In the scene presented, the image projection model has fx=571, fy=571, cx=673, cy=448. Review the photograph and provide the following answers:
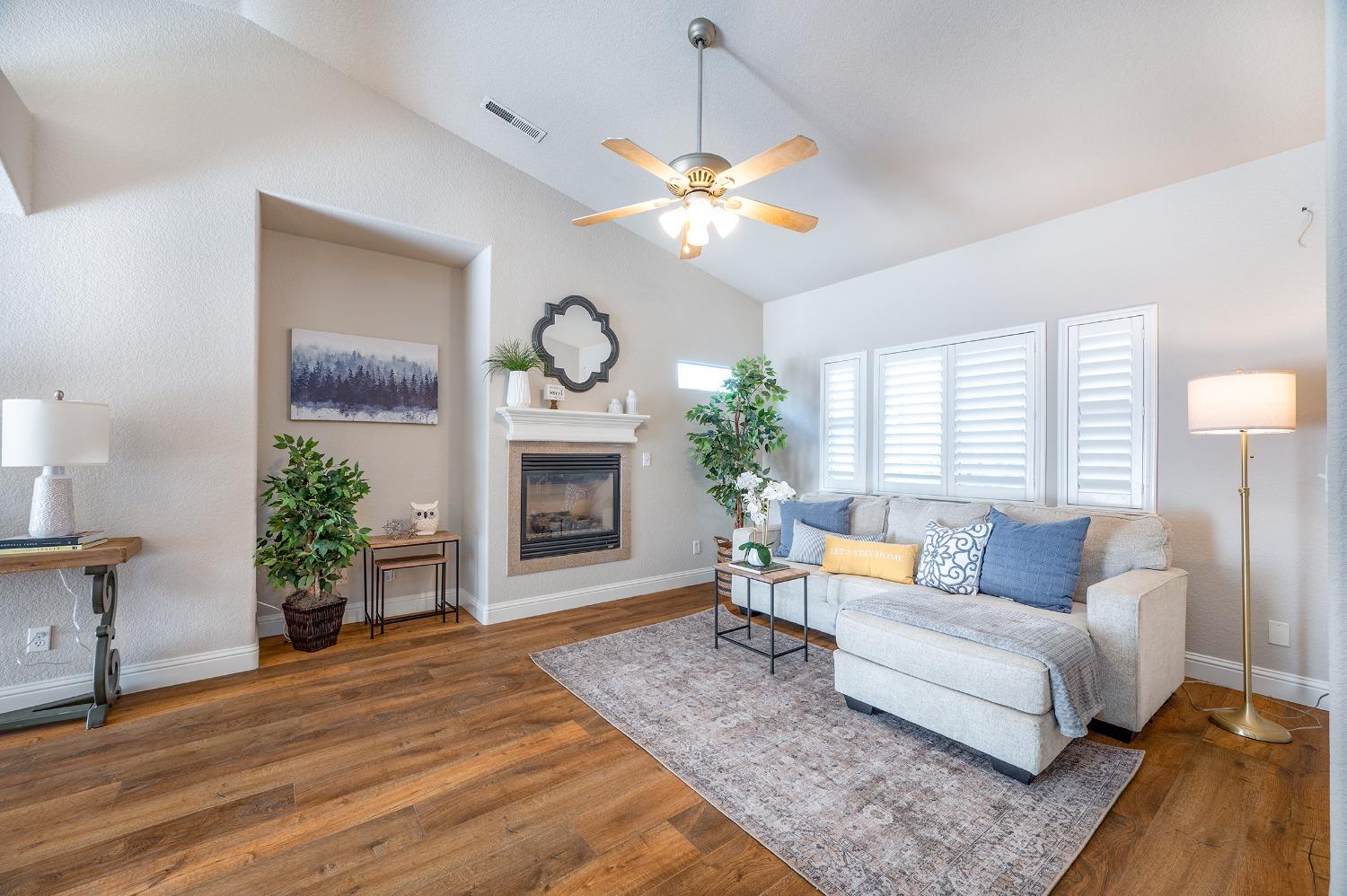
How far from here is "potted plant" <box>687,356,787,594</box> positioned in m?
4.97

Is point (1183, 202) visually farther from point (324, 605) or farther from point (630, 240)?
point (324, 605)

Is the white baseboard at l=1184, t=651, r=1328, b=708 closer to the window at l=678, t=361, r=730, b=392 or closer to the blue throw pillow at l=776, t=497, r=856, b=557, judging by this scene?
the blue throw pillow at l=776, t=497, r=856, b=557

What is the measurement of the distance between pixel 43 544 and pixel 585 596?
9.97 ft

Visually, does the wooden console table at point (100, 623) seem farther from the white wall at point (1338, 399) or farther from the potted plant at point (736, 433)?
the white wall at point (1338, 399)

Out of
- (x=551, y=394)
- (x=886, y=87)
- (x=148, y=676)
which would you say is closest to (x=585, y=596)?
(x=551, y=394)

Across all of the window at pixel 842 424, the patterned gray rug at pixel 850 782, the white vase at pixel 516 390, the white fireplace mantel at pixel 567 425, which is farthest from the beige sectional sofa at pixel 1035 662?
the white vase at pixel 516 390

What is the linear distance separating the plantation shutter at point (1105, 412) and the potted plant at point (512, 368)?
11.9 feet

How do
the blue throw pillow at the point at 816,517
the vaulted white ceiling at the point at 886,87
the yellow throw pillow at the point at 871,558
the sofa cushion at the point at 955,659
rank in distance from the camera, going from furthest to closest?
1. the blue throw pillow at the point at 816,517
2. the yellow throw pillow at the point at 871,558
3. the vaulted white ceiling at the point at 886,87
4. the sofa cushion at the point at 955,659

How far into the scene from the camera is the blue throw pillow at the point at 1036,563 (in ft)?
9.80

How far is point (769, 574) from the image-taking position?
3.43 m

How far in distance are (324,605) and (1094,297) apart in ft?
17.1

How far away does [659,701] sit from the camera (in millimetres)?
2918

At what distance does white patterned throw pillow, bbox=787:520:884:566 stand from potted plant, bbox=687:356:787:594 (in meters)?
0.84

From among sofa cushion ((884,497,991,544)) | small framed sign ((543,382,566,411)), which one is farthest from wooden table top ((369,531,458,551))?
sofa cushion ((884,497,991,544))
